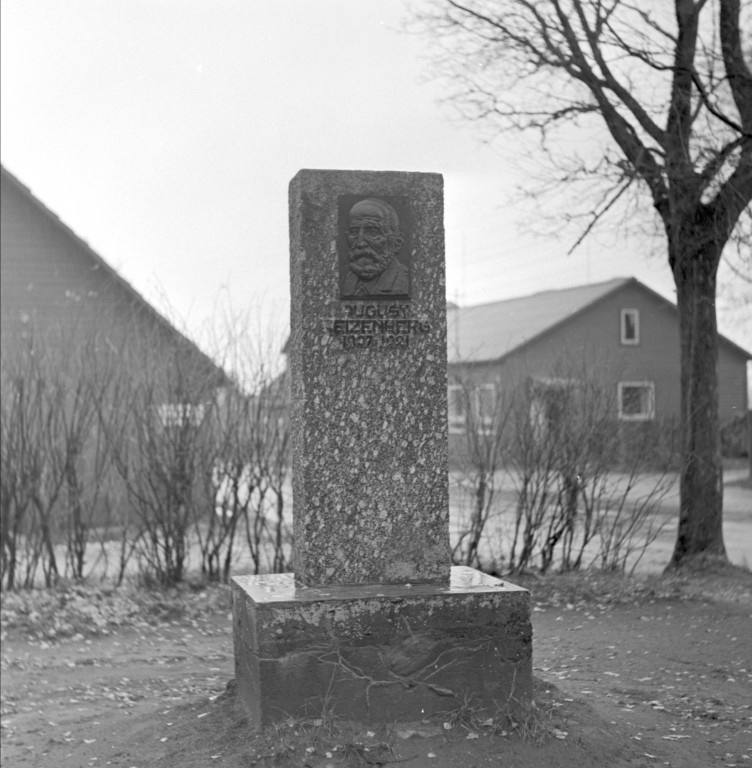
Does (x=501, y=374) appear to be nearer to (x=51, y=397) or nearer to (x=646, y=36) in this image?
(x=646, y=36)

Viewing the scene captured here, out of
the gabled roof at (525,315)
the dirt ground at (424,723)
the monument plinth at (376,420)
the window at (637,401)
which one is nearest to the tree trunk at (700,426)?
the dirt ground at (424,723)

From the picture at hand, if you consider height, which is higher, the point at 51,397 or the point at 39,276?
the point at 39,276

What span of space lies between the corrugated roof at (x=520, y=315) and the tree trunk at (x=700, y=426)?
738 inches

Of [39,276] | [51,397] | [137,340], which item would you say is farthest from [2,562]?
[39,276]

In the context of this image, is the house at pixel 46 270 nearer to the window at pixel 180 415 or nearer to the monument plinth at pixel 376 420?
the window at pixel 180 415

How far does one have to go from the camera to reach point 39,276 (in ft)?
67.8

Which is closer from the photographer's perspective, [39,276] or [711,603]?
[711,603]

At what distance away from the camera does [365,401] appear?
547cm

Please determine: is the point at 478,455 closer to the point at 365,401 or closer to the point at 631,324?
the point at 365,401

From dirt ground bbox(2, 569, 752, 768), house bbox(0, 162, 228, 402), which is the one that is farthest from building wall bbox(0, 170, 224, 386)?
dirt ground bbox(2, 569, 752, 768)

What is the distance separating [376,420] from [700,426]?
6.41 meters

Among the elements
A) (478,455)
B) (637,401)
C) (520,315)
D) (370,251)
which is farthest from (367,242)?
(520,315)

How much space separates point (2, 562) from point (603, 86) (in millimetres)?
7597

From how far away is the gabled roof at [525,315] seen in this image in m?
32.6
